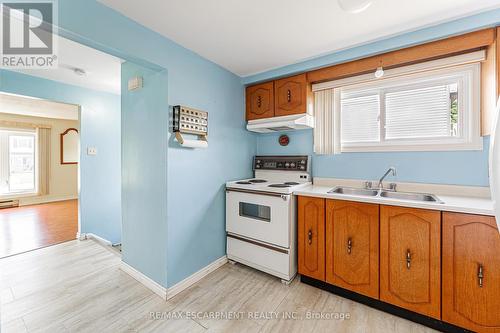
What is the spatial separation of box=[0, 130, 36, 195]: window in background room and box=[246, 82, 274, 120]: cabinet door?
21.3 feet

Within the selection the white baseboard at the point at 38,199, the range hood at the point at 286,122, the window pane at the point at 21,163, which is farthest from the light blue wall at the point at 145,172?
the window pane at the point at 21,163

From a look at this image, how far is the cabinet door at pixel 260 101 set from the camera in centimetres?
253

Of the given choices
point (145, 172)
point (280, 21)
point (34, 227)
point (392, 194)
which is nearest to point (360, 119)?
point (392, 194)

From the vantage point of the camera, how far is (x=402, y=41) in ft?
5.66

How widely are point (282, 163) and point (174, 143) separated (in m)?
1.36

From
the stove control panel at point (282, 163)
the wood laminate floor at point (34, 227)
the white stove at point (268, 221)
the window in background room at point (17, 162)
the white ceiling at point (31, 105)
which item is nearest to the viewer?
the white stove at point (268, 221)

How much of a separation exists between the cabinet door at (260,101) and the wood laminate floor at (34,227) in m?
3.34

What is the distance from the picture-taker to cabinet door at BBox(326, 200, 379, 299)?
1652 mm

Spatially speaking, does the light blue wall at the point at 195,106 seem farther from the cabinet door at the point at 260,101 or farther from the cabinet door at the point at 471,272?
the cabinet door at the point at 471,272

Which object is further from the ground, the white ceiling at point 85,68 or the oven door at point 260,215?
the white ceiling at point 85,68

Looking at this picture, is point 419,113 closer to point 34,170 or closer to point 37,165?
point 37,165

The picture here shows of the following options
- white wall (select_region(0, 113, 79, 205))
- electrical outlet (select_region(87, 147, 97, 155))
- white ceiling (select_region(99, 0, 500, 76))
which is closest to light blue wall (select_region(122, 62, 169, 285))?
white ceiling (select_region(99, 0, 500, 76))

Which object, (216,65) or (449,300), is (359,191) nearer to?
(449,300)

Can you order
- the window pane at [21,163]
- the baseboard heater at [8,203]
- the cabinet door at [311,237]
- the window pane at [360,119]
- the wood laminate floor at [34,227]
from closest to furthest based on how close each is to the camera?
the cabinet door at [311,237] → the window pane at [360,119] → the wood laminate floor at [34,227] → the baseboard heater at [8,203] → the window pane at [21,163]
